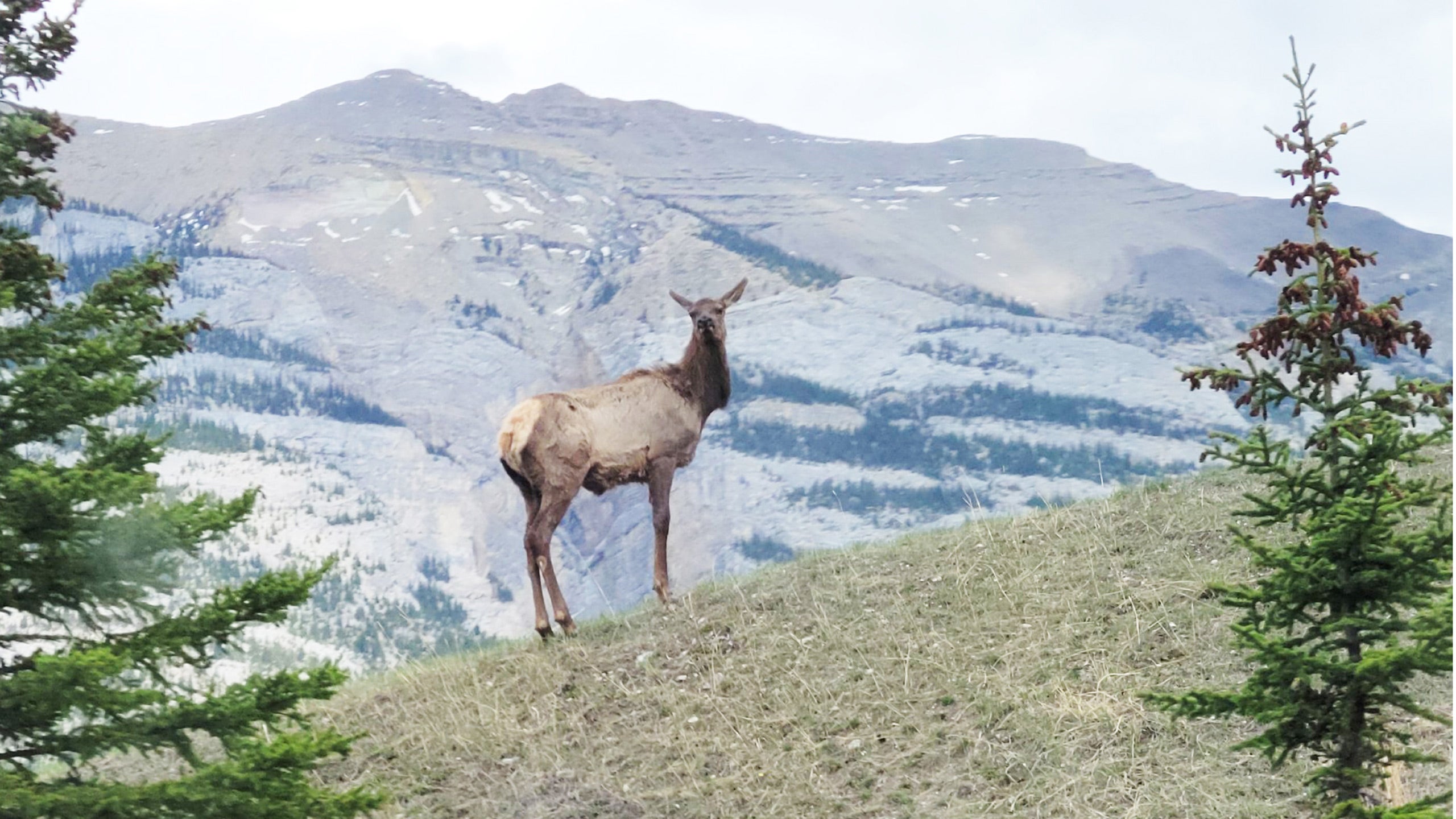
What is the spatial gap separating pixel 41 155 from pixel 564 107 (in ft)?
78.3

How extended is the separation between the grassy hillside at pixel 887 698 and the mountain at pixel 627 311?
30.2 feet

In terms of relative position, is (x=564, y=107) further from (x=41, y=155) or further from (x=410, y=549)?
(x=41, y=155)

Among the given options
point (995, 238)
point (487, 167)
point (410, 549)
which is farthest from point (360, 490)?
point (995, 238)

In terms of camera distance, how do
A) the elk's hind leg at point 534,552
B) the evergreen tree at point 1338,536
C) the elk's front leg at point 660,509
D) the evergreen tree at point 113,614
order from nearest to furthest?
1. the evergreen tree at point 1338,536
2. the evergreen tree at point 113,614
3. the elk's hind leg at point 534,552
4. the elk's front leg at point 660,509

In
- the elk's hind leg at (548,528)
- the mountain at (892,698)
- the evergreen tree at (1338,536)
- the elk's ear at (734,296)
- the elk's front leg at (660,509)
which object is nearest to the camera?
the evergreen tree at (1338,536)

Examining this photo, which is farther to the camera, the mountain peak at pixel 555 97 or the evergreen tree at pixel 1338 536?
the mountain peak at pixel 555 97

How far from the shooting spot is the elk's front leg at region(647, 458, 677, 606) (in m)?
10.8

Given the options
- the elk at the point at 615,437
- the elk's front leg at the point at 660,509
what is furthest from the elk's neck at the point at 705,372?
the elk's front leg at the point at 660,509

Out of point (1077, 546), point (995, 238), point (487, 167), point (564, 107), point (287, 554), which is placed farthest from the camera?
point (564, 107)

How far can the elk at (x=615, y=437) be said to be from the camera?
408 inches

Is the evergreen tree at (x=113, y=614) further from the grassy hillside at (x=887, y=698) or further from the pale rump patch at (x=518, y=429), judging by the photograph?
the pale rump patch at (x=518, y=429)

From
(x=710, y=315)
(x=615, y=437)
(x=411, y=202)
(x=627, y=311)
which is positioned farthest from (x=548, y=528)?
(x=411, y=202)

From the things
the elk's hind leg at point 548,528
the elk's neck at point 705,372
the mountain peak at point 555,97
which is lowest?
the elk's hind leg at point 548,528

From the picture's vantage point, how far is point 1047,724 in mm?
7961
